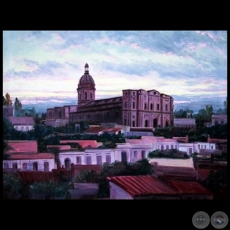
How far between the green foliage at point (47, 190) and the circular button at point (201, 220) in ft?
3.73

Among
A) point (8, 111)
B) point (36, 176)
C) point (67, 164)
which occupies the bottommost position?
point (36, 176)

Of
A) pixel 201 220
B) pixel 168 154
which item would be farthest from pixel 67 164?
pixel 201 220

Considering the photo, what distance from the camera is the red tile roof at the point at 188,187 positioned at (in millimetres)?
3639

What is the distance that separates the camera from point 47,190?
3625mm

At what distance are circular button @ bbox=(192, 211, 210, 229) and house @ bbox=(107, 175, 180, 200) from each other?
24cm

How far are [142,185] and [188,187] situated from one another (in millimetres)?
414

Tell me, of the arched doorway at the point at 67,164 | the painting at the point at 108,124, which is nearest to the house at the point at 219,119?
the painting at the point at 108,124

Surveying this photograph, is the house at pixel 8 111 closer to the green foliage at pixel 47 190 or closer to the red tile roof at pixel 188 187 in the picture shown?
the green foliage at pixel 47 190

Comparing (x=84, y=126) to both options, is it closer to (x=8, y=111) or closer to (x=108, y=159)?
(x=108, y=159)

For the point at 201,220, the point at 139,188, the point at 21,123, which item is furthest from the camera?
the point at 21,123

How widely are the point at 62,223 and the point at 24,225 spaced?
1.08ft

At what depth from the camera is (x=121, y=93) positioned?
12.2ft

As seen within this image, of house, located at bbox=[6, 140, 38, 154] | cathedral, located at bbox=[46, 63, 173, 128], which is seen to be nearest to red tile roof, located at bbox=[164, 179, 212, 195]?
cathedral, located at bbox=[46, 63, 173, 128]
